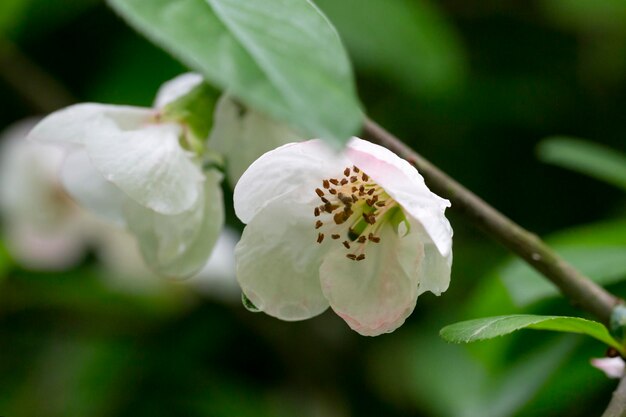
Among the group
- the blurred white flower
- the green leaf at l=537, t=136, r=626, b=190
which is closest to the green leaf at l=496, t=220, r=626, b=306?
the green leaf at l=537, t=136, r=626, b=190

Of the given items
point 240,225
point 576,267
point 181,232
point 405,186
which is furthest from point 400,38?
point 405,186

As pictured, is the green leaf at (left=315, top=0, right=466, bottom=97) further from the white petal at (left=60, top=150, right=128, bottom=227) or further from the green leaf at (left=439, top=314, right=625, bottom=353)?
the green leaf at (left=439, top=314, right=625, bottom=353)

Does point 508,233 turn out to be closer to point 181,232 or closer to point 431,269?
point 431,269

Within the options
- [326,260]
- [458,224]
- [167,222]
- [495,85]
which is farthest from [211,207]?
[495,85]

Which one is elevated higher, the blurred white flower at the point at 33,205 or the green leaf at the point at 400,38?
the green leaf at the point at 400,38

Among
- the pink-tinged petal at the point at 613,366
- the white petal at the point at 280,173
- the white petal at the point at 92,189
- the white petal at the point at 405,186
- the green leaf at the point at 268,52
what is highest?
the green leaf at the point at 268,52

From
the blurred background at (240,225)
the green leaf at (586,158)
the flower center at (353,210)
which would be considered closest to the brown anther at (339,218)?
the flower center at (353,210)

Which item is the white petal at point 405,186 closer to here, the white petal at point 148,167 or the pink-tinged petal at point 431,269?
the pink-tinged petal at point 431,269
